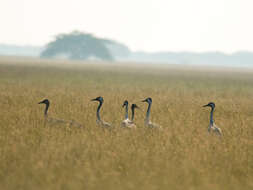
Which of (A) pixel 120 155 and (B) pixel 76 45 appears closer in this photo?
(A) pixel 120 155

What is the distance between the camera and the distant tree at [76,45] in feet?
479

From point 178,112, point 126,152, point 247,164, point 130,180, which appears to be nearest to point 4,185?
point 130,180

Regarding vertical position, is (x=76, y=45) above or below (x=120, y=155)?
above

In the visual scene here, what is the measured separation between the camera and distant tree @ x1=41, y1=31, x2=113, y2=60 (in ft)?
479

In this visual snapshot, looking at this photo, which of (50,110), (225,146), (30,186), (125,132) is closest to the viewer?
(30,186)

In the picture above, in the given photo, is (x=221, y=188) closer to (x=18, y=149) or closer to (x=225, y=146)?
(x=225, y=146)

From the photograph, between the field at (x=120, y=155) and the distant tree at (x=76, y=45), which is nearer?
the field at (x=120, y=155)

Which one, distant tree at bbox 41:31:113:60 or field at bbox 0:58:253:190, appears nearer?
field at bbox 0:58:253:190

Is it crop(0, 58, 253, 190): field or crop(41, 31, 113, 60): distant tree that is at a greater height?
crop(41, 31, 113, 60): distant tree

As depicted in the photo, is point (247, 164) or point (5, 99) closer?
point (247, 164)

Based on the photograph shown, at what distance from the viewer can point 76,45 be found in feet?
493

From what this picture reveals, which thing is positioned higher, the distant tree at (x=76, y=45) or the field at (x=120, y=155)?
the distant tree at (x=76, y=45)

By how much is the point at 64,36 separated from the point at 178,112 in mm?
134898

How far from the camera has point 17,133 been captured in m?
9.85
